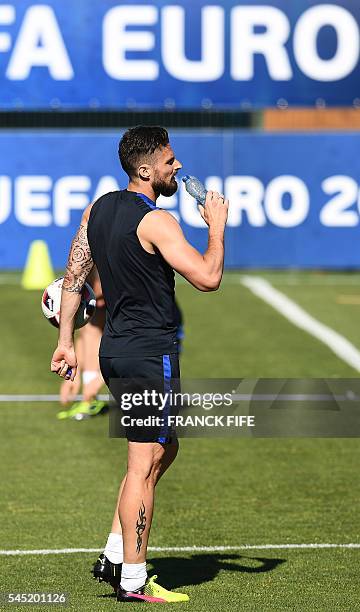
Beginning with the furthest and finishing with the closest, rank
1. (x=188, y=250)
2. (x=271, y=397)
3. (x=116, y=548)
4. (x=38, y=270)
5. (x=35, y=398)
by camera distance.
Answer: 1. (x=38, y=270)
2. (x=271, y=397)
3. (x=35, y=398)
4. (x=116, y=548)
5. (x=188, y=250)

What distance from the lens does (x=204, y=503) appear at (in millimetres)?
9781

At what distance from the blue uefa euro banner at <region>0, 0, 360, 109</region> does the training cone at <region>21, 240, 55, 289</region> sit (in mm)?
2370

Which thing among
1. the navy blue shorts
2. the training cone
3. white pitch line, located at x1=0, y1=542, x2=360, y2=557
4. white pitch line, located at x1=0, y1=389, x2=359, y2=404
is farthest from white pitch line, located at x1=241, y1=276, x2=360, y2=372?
the navy blue shorts

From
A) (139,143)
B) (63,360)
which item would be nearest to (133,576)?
(63,360)

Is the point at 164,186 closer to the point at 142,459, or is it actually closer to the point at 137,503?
the point at 142,459

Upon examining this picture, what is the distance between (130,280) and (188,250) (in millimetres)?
388

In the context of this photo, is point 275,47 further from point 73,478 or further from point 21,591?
point 21,591

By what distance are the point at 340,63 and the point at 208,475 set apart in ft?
46.9

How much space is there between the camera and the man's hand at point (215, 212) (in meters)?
7.01

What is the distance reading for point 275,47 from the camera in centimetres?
2381

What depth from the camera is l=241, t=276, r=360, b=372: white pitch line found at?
16672 millimetres

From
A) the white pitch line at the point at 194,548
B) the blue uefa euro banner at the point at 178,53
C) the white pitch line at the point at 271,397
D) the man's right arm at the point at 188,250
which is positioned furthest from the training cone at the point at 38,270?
the man's right arm at the point at 188,250

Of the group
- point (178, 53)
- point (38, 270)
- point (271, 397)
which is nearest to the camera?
point (271, 397)

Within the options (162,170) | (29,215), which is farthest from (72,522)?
(29,215)
